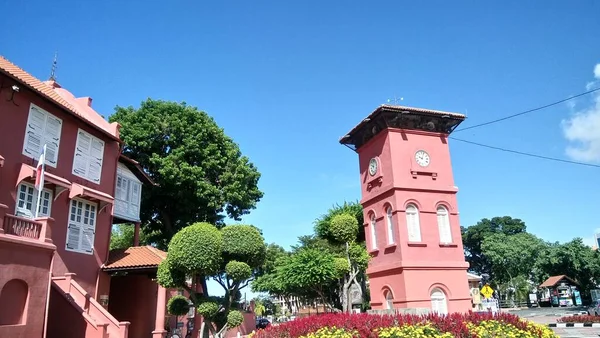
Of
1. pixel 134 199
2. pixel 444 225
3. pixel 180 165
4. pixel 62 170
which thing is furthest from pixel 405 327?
pixel 180 165

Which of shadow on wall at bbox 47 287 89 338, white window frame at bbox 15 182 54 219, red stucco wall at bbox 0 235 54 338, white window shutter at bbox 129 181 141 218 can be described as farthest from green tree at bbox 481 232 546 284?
red stucco wall at bbox 0 235 54 338

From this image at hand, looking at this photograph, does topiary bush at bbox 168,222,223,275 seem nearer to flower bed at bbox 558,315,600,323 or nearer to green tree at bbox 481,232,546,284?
flower bed at bbox 558,315,600,323

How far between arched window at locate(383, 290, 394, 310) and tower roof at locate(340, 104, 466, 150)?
6847mm

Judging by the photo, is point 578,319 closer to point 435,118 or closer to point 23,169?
point 435,118

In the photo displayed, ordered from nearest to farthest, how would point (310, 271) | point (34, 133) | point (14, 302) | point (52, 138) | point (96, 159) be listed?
1. point (14, 302)
2. point (34, 133)
3. point (52, 138)
4. point (96, 159)
5. point (310, 271)

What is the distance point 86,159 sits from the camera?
17.5 meters

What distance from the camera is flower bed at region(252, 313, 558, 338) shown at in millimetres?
9570

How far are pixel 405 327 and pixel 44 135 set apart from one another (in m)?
14.0

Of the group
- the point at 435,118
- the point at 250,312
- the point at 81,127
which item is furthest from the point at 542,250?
the point at 81,127

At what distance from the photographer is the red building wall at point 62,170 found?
13678 millimetres

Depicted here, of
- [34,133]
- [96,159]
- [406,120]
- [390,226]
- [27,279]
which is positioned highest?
[406,120]

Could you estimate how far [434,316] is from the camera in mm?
10375

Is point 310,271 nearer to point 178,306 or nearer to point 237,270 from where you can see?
point 237,270

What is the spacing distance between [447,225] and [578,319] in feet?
44.5
